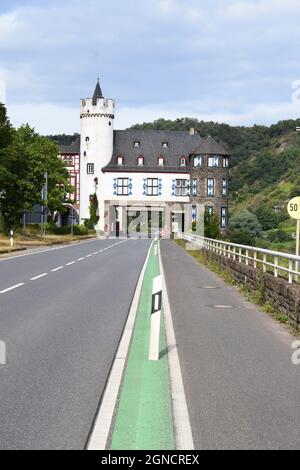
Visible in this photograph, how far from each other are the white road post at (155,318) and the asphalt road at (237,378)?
0.39 m

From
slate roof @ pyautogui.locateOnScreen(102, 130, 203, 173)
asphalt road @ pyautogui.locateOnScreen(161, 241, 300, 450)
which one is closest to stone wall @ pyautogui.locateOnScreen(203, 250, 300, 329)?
asphalt road @ pyautogui.locateOnScreen(161, 241, 300, 450)

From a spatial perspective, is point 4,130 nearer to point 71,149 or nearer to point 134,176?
point 134,176

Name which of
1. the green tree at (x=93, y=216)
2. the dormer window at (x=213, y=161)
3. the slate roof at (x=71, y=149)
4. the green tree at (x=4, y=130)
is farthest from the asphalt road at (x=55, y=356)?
the slate roof at (x=71, y=149)

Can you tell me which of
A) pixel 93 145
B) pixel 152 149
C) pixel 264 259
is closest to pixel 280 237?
pixel 152 149

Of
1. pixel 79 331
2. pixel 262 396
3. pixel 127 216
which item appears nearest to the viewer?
pixel 262 396

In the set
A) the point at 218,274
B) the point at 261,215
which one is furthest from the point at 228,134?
the point at 218,274

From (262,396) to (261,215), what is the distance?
317 ft

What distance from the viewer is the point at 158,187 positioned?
92438mm

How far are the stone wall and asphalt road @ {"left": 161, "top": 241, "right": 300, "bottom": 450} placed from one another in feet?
1.12

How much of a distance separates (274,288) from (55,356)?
639cm

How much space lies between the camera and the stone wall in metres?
11.2

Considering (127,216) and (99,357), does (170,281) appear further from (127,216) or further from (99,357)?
(127,216)

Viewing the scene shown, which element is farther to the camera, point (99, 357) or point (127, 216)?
point (127, 216)

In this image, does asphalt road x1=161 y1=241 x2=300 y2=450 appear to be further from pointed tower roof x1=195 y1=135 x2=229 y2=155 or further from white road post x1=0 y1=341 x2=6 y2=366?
pointed tower roof x1=195 y1=135 x2=229 y2=155
